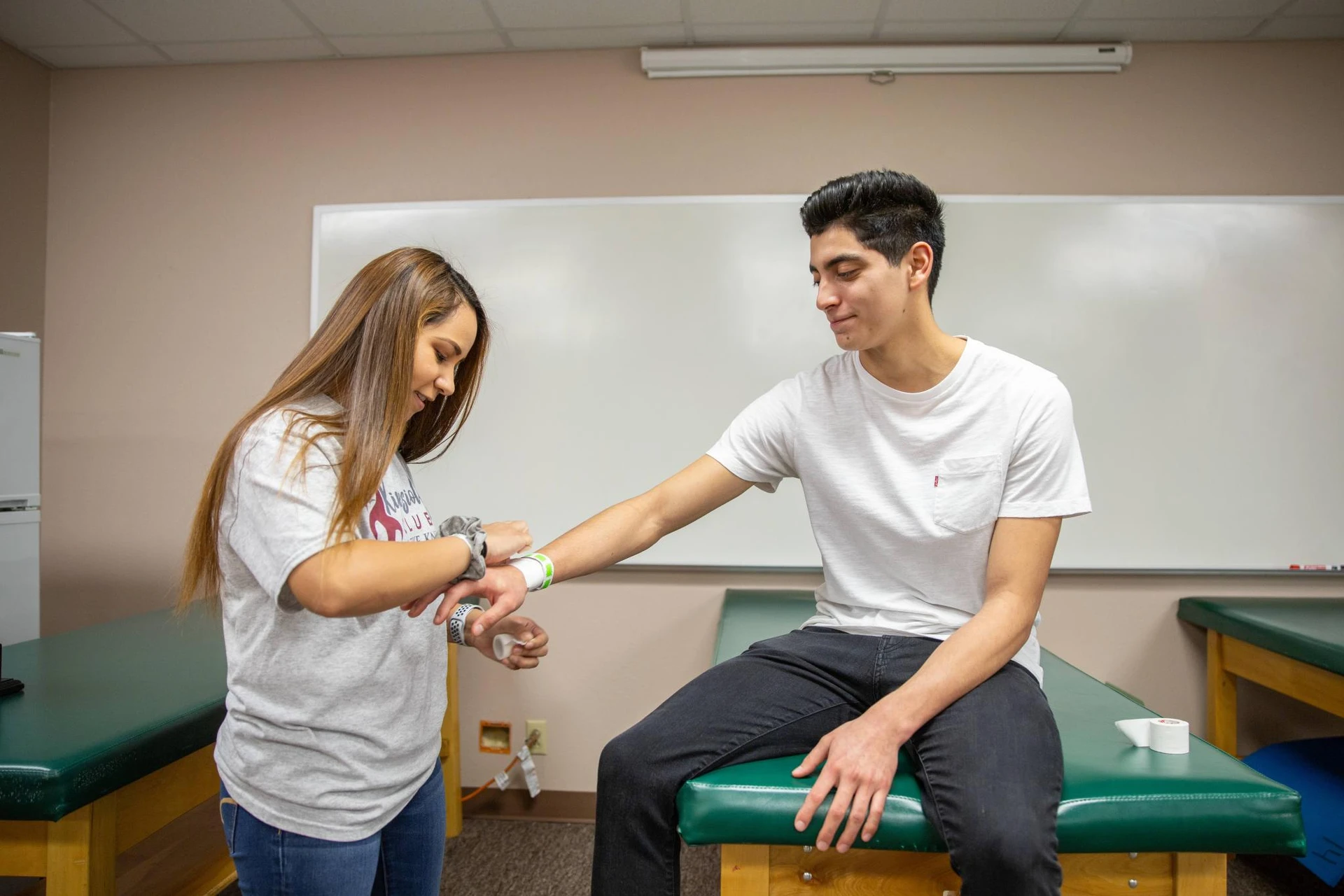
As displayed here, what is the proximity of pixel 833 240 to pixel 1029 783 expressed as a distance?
830 mm

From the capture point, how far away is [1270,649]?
6.94ft

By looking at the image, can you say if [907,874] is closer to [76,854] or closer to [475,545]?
[475,545]

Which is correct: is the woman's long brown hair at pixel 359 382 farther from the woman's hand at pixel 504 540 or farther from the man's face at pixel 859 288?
the man's face at pixel 859 288

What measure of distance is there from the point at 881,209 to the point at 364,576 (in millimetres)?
945

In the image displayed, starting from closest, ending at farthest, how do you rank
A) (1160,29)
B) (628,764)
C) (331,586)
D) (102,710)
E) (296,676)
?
(331,586), (296,676), (628,764), (102,710), (1160,29)

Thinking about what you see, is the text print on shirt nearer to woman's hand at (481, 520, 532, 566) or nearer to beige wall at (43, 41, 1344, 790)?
woman's hand at (481, 520, 532, 566)

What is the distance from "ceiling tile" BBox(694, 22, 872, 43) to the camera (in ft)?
8.14

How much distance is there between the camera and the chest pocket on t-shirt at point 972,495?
1273 mm

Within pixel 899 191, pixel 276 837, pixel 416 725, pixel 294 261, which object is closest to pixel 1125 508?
pixel 899 191

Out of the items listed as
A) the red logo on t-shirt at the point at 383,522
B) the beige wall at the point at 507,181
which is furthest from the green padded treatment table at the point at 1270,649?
the red logo on t-shirt at the point at 383,522

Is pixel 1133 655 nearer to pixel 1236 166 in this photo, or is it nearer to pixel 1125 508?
pixel 1125 508

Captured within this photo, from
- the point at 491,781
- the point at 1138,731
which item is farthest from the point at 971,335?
the point at 491,781

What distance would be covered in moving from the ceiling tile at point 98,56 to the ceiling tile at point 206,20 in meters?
0.12

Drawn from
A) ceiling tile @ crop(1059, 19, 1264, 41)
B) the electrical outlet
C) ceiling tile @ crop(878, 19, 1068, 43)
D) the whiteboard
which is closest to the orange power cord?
the electrical outlet
